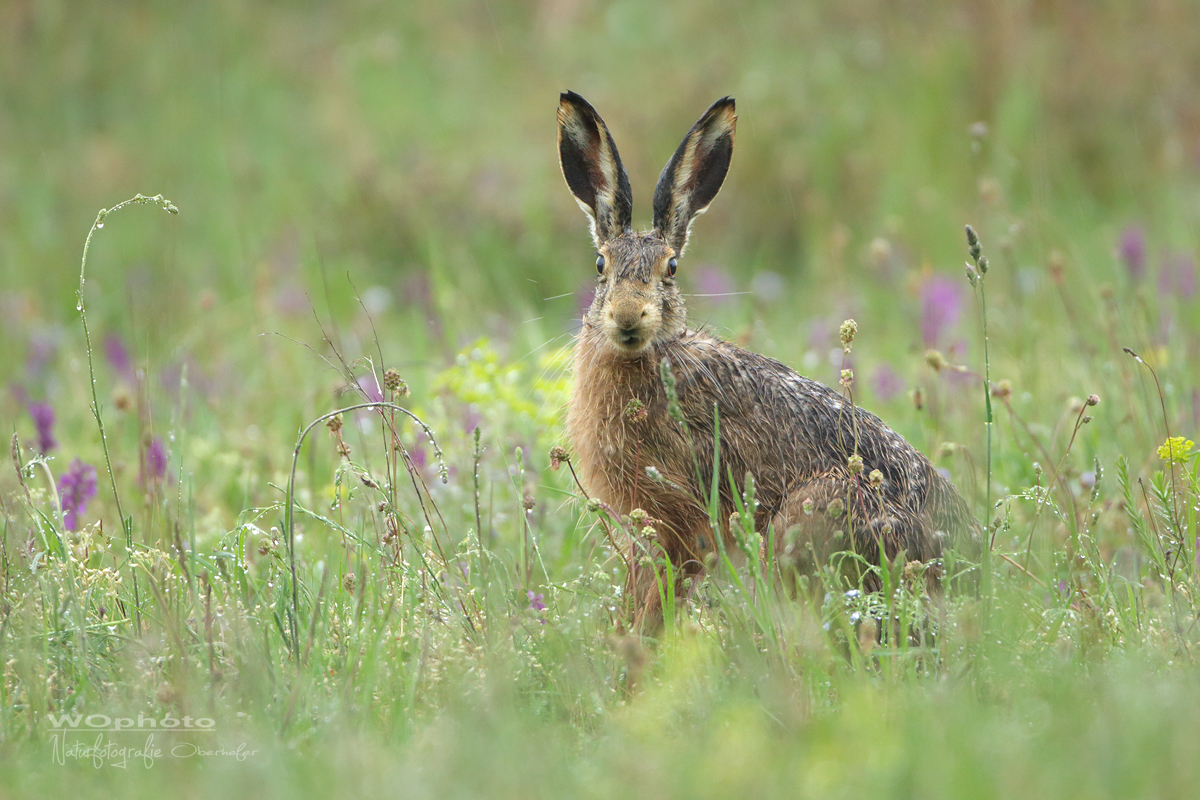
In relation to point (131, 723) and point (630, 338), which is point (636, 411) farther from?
point (131, 723)

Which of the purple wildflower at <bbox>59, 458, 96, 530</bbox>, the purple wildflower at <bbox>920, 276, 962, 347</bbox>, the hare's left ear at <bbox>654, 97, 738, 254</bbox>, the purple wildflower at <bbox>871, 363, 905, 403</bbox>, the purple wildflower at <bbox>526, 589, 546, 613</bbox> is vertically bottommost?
the purple wildflower at <bbox>526, 589, 546, 613</bbox>

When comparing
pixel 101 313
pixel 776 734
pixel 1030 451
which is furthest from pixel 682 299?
pixel 101 313

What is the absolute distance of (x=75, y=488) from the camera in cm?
430

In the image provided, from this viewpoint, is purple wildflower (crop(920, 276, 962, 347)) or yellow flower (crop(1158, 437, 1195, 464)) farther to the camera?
purple wildflower (crop(920, 276, 962, 347))

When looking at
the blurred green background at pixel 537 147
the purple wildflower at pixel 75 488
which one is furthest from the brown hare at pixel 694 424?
the blurred green background at pixel 537 147

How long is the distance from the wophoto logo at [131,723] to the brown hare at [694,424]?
1455 millimetres

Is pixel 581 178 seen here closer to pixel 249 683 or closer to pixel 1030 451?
pixel 1030 451

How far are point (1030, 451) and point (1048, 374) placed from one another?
1.47 metres

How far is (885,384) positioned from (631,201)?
2406 millimetres

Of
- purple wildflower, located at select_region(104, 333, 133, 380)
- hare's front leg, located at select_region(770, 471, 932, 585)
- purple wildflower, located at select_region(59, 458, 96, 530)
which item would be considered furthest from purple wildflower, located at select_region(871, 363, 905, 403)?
purple wildflower, located at select_region(104, 333, 133, 380)

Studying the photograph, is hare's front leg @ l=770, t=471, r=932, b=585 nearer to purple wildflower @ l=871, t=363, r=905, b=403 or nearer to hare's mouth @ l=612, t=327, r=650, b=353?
hare's mouth @ l=612, t=327, r=650, b=353

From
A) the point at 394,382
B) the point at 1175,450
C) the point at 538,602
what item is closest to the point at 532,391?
the point at 538,602

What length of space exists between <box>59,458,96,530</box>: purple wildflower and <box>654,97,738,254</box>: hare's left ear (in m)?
2.27

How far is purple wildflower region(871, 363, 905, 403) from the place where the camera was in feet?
20.3
